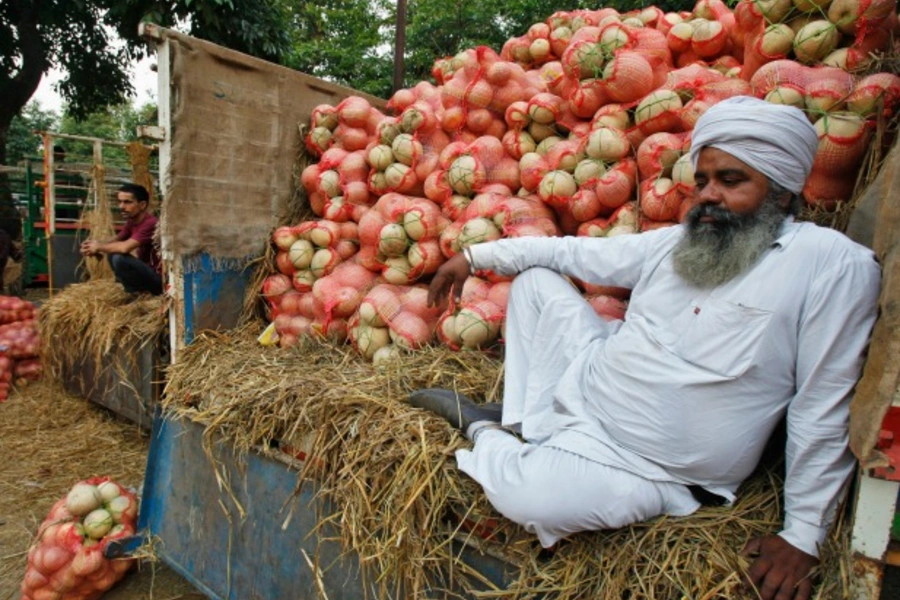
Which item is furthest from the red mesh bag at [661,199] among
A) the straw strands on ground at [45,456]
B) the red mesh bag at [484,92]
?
the straw strands on ground at [45,456]

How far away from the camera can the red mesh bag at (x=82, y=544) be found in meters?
2.70

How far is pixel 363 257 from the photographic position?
3186 mm

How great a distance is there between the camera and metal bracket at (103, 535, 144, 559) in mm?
2680

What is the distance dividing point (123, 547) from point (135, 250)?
2.71m

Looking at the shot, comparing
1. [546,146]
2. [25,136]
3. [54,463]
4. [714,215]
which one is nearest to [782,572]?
[714,215]

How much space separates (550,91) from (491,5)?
9.23m

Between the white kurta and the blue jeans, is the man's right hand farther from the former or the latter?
the blue jeans

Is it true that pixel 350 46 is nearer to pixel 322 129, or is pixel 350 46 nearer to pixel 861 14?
pixel 322 129

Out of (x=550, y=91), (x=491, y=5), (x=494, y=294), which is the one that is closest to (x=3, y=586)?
(x=494, y=294)

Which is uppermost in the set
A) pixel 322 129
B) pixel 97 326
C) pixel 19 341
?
pixel 322 129

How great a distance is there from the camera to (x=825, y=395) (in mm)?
1390

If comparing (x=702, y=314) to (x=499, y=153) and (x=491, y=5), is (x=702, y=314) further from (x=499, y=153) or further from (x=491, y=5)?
(x=491, y=5)

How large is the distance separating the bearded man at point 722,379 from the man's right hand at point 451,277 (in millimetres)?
622

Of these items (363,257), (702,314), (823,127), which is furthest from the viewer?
(363,257)
